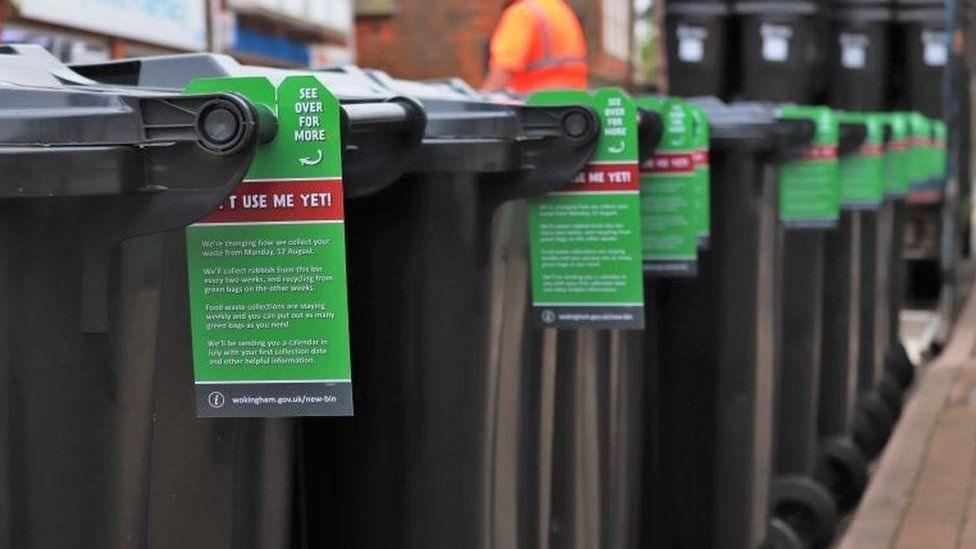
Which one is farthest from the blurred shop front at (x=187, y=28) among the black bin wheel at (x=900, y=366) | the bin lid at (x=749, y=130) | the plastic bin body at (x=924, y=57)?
the plastic bin body at (x=924, y=57)

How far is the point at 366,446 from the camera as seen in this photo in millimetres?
2289

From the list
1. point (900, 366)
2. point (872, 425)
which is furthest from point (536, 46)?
point (872, 425)

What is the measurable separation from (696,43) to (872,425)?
4274 millimetres

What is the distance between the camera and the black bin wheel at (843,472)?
5.18 m

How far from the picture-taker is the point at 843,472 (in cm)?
523

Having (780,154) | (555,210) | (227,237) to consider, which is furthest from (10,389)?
(780,154)

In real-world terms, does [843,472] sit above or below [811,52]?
below

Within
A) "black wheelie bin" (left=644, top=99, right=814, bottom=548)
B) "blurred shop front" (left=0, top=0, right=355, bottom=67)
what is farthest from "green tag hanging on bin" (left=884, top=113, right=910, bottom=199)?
"blurred shop front" (left=0, top=0, right=355, bottom=67)

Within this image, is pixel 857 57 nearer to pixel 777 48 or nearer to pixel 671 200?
pixel 777 48

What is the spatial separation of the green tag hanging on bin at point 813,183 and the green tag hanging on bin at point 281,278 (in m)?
2.56

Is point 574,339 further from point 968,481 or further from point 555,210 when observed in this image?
point 968,481

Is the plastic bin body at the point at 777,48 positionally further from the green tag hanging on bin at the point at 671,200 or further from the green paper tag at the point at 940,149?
the green tag hanging on bin at the point at 671,200

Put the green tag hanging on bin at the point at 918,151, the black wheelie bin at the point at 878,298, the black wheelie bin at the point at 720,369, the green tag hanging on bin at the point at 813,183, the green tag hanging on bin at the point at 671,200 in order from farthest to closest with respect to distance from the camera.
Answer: the green tag hanging on bin at the point at 918,151 < the black wheelie bin at the point at 878,298 < the green tag hanging on bin at the point at 813,183 < the black wheelie bin at the point at 720,369 < the green tag hanging on bin at the point at 671,200

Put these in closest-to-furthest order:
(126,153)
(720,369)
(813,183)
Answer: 1. (126,153)
2. (720,369)
3. (813,183)
